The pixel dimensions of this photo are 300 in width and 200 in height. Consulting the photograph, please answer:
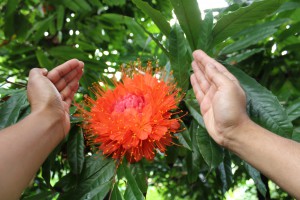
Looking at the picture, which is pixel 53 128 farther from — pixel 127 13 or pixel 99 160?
pixel 127 13

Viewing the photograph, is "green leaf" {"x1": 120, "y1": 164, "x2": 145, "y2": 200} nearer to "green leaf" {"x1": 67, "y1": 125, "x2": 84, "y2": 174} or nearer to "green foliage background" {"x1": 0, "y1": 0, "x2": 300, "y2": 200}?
"green foliage background" {"x1": 0, "y1": 0, "x2": 300, "y2": 200}

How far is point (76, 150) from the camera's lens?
0.88m

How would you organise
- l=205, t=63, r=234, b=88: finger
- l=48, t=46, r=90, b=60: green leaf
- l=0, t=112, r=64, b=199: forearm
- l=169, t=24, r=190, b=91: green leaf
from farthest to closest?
l=48, t=46, r=90, b=60: green leaf, l=169, t=24, r=190, b=91: green leaf, l=205, t=63, r=234, b=88: finger, l=0, t=112, r=64, b=199: forearm

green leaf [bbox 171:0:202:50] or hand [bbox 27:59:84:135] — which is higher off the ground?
green leaf [bbox 171:0:202:50]

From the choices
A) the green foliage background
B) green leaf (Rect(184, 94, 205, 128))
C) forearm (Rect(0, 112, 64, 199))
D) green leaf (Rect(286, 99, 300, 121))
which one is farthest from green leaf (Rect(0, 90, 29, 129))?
green leaf (Rect(286, 99, 300, 121))

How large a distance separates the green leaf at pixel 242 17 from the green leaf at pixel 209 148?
0.25m

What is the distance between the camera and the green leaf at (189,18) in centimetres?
84

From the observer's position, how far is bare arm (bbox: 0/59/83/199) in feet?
2.17

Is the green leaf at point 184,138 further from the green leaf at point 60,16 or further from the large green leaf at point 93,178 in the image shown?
the green leaf at point 60,16

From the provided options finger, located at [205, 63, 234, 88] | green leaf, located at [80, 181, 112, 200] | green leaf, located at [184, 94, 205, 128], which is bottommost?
green leaf, located at [80, 181, 112, 200]

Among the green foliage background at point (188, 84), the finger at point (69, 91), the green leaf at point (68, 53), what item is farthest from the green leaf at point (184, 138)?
the green leaf at point (68, 53)

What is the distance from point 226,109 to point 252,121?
0.21ft

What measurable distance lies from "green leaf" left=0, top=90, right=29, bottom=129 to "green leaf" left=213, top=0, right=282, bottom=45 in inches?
21.1

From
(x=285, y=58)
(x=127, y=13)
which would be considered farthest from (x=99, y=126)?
(x=127, y=13)
